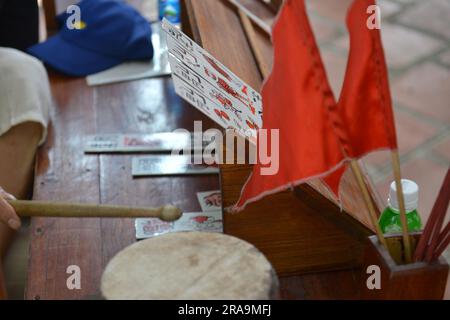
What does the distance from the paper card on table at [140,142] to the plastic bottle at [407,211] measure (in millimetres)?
737

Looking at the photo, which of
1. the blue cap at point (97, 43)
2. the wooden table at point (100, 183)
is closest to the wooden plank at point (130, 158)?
the wooden table at point (100, 183)

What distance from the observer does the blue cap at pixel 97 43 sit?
7.85ft

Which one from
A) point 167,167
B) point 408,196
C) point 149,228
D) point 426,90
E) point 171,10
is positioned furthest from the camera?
point 426,90

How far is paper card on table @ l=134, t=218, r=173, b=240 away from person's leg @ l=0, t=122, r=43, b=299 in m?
0.37

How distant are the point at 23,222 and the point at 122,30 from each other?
0.81 m

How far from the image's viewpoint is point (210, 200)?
5.80ft

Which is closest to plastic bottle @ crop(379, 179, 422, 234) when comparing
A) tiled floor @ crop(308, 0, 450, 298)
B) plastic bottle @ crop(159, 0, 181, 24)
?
tiled floor @ crop(308, 0, 450, 298)

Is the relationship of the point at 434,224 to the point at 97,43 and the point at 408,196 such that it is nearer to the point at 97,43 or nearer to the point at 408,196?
the point at 408,196

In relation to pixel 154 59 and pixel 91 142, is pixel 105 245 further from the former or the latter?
pixel 154 59

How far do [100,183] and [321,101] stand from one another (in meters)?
0.92

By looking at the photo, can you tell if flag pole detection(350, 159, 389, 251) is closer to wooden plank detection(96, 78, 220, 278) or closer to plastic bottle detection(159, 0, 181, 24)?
wooden plank detection(96, 78, 220, 278)

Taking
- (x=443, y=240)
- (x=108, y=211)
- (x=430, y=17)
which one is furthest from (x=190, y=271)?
(x=430, y=17)

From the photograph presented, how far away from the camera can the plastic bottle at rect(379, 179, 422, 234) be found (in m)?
1.26

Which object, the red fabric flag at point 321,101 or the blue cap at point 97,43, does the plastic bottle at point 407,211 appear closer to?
the red fabric flag at point 321,101
